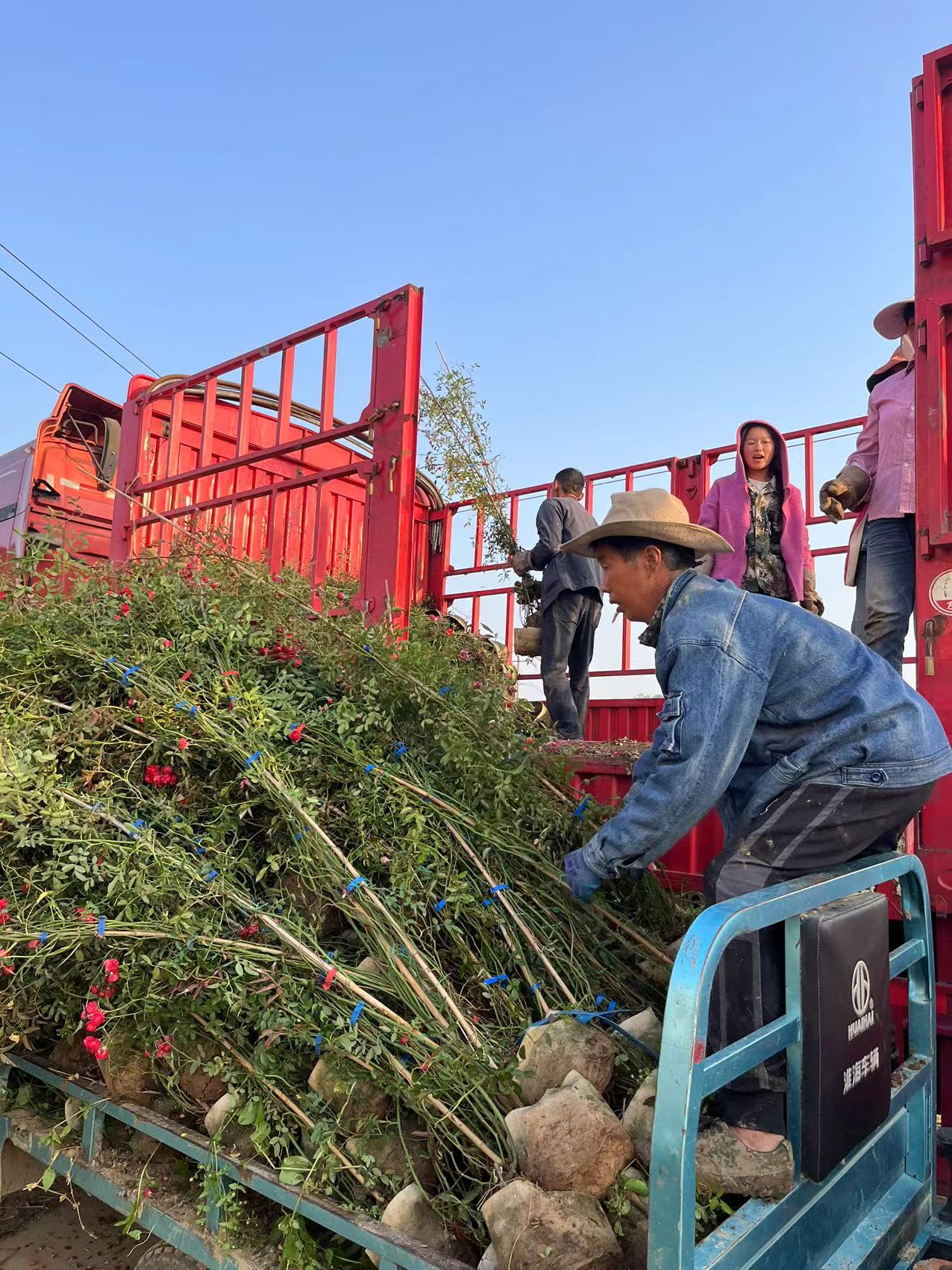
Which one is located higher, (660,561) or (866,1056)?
(660,561)

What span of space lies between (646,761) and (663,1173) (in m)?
1.13

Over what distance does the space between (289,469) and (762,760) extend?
16.7ft

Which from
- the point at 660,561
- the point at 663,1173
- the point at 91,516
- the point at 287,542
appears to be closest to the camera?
the point at 663,1173

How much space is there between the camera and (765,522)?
15.2 feet

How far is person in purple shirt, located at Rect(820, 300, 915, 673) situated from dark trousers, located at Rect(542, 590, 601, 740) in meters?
2.27

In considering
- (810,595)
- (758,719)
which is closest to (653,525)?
(758,719)

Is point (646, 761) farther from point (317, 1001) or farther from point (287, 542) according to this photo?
point (287, 542)

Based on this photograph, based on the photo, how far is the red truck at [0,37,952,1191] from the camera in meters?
2.74

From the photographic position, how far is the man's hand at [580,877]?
2.21m

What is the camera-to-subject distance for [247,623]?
3125mm

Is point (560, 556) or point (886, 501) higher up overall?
point (560, 556)

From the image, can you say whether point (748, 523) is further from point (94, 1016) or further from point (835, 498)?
point (94, 1016)

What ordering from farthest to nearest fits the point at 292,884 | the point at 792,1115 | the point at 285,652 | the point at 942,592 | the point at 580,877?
the point at 285,652
the point at 942,592
the point at 292,884
the point at 580,877
the point at 792,1115

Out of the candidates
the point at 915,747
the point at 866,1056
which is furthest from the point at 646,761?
the point at 866,1056
